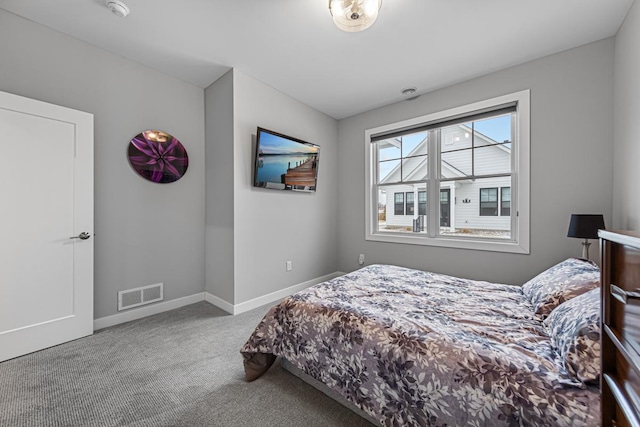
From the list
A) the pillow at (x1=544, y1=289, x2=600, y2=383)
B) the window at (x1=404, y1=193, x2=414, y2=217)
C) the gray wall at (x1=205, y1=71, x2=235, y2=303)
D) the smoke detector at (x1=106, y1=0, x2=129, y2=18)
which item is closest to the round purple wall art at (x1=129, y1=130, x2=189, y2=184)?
the gray wall at (x1=205, y1=71, x2=235, y2=303)

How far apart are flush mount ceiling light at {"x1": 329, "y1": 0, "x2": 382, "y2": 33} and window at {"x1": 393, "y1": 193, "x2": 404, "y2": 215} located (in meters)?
2.39

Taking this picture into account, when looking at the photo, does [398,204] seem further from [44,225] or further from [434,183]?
[44,225]

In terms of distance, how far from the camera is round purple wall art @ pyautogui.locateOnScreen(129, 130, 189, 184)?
2609 millimetres

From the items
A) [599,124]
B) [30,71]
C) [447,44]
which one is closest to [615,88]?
[599,124]

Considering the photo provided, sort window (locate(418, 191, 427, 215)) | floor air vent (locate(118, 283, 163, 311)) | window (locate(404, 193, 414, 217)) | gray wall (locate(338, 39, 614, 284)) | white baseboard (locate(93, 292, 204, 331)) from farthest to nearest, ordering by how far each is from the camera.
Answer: window (locate(404, 193, 414, 217)), window (locate(418, 191, 427, 215)), floor air vent (locate(118, 283, 163, 311)), white baseboard (locate(93, 292, 204, 331)), gray wall (locate(338, 39, 614, 284))

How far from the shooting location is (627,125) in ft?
6.36

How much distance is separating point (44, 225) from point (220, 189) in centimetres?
147

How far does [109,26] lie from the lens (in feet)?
7.00

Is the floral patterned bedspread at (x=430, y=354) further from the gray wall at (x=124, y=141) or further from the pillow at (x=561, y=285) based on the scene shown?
the gray wall at (x=124, y=141)

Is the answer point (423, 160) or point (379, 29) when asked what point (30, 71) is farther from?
point (423, 160)

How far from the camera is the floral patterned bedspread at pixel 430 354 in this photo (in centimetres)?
91

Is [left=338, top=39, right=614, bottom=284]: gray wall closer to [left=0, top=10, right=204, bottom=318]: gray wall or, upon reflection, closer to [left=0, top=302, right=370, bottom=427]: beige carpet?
[left=0, top=302, right=370, bottom=427]: beige carpet

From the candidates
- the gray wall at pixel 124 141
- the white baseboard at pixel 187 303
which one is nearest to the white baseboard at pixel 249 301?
the white baseboard at pixel 187 303

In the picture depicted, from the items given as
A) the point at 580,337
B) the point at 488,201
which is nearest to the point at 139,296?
the point at 580,337
